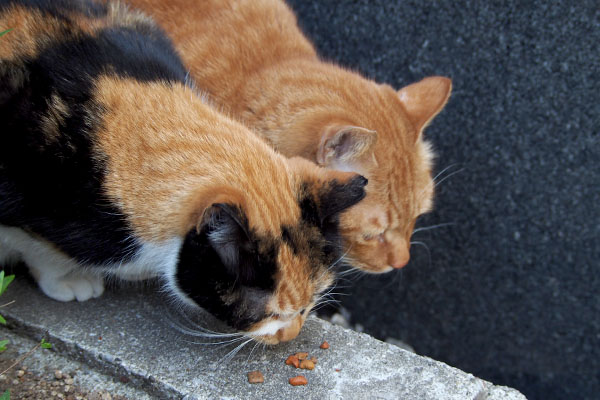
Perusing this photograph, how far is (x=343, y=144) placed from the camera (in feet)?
8.00

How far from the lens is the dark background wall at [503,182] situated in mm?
3162

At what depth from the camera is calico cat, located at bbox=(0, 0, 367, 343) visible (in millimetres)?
1950

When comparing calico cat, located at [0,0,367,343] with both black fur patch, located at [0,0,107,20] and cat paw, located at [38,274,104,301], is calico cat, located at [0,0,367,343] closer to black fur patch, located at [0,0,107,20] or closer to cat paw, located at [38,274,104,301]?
black fur patch, located at [0,0,107,20]

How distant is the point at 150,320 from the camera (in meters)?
2.44

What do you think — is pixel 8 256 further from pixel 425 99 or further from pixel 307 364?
pixel 425 99

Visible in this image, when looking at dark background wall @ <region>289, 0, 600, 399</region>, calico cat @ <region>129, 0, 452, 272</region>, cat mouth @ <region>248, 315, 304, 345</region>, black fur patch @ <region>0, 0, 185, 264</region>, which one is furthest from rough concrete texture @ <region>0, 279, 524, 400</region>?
dark background wall @ <region>289, 0, 600, 399</region>

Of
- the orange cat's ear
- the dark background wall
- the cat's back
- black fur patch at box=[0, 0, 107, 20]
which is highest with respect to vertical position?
black fur patch at box=[0, 0, 107, 20]

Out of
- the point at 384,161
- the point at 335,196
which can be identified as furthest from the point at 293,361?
the point at 384,161

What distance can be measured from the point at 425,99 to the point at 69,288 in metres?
1.83

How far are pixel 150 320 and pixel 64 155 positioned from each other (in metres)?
0.78

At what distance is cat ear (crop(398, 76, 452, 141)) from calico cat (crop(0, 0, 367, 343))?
0.81 m

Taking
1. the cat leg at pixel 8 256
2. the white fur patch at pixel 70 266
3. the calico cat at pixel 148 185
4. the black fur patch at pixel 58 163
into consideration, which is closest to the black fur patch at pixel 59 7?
the calico cat at pixel 148 185

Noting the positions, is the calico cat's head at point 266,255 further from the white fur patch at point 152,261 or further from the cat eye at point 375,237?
the cat eye at point 375,237

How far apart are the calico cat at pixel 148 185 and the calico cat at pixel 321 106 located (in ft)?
1.20
